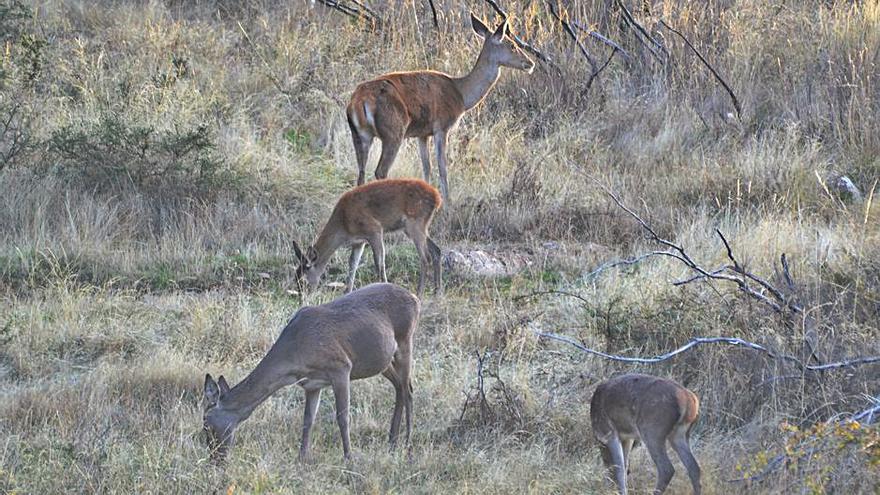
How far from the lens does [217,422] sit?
22.4 ft

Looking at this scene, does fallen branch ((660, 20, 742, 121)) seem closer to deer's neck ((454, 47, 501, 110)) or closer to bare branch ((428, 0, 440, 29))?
deer's neck ((454, 47, 501, 110))

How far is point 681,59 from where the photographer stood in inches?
599

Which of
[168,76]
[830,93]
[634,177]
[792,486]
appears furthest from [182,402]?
[830,93]

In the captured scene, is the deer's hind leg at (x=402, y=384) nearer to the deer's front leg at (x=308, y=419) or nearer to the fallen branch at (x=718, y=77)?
the deer's front leg at (x=308, y=419)

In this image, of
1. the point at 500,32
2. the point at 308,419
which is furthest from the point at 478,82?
the point at 308,419

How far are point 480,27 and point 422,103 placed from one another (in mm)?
1790

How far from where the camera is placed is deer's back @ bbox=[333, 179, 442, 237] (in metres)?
10.6

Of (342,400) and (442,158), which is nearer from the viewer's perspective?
(342,400)

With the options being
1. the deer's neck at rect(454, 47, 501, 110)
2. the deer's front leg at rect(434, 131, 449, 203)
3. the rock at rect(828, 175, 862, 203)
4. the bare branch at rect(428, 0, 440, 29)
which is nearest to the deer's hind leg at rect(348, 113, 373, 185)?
the deer's front leg at rect(434, 131, 449, 203)

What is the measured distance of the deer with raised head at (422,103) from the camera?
12516 mm

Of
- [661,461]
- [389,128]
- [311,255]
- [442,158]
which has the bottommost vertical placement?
[311,255]

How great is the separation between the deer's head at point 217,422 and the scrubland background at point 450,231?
0.42 feet

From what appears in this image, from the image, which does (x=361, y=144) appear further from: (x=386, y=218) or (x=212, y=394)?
(x=212, y=394)

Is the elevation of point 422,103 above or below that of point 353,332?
below
